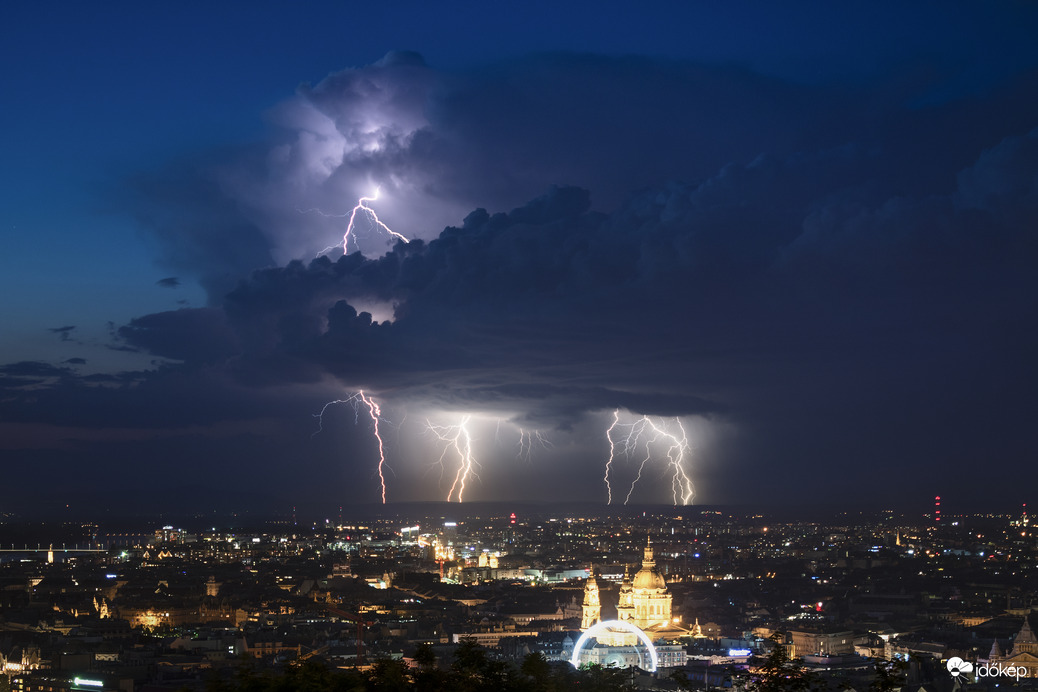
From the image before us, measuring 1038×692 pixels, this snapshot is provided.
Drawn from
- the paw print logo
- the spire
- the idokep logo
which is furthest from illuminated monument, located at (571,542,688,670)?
the spire

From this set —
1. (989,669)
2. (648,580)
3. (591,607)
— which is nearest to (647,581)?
(648,580)

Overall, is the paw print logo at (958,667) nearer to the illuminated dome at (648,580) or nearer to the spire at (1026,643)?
the spire at (1026,643)

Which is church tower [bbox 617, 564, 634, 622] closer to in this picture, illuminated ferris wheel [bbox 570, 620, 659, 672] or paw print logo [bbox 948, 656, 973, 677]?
illuminated ferris wheel [bbox 570, 620, 659, 672]

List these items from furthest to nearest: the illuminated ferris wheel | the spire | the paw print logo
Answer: the illuminated ferris wheel
the spire
the paw print logo

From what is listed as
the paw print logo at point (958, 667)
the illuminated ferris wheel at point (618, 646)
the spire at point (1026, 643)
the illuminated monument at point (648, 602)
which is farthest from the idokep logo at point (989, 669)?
A: the illuminated monument at point (648, 602)

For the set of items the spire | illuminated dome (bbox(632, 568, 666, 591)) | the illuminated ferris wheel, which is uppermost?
illuminated dome (bbox(632, 568, 666, 591))

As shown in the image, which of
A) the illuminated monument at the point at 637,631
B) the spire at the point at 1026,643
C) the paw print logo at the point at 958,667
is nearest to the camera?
the paw print logo at the point at 958,667

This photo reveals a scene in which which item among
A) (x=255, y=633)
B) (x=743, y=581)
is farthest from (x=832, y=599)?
(x=255, y=633)

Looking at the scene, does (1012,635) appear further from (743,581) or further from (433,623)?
(743,581)

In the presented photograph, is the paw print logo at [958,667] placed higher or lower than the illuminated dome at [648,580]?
lower
